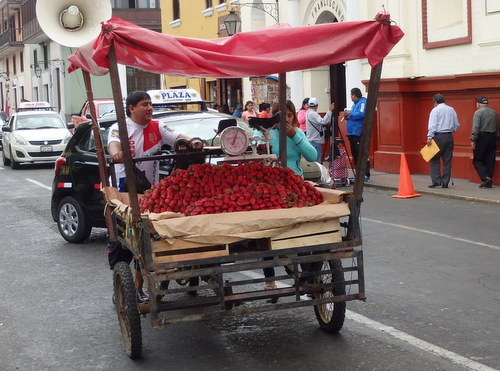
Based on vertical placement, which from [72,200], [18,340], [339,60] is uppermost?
[339,60]

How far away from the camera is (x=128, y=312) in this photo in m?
5.95

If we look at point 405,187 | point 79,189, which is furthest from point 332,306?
point 405,187

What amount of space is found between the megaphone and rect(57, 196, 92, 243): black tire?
276 centimetres

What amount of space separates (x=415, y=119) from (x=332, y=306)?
13797 mm

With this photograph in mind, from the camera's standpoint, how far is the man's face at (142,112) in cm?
724

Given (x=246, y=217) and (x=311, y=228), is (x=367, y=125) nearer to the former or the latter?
(x=311, y=228)

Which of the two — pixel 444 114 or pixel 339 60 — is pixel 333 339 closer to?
pixel 339 60

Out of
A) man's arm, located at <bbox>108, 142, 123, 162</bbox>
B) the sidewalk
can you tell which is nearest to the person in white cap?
the sidewalk

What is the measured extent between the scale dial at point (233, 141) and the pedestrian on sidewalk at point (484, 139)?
10085 millimetres

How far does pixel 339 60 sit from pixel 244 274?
11.4 feet

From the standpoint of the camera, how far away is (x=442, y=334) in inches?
251

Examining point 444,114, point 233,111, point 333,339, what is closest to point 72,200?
point 333,339

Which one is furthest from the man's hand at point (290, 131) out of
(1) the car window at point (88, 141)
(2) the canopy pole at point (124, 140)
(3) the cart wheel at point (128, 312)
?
(1) the car window at point (88, 141)

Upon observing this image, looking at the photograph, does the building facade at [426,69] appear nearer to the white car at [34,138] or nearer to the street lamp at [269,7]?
the street lamp at [269,7]
